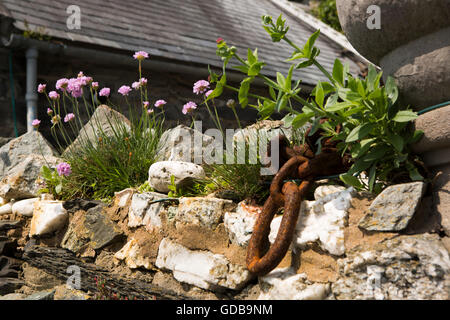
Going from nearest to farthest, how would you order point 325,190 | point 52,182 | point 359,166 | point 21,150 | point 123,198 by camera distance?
point 359,166 < point 325,190 < point 123,198 < point 52,182 < point 21,150

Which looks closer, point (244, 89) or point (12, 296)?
point (244, 89)

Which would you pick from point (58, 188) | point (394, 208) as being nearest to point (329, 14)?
point (58, 188)

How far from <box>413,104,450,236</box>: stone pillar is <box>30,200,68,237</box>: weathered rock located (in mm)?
2203

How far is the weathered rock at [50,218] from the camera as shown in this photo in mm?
2775

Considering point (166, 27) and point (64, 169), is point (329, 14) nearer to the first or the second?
point (166, 27)

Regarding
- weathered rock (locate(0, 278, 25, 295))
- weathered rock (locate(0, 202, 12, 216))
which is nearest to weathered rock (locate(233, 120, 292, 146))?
weathered rock (locate(0, 278, 25, 295))

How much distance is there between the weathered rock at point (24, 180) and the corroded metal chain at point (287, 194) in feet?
7.49

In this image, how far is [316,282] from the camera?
1435 millimetres

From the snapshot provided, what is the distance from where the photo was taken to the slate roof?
4.95m

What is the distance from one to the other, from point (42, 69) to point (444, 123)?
4564mm

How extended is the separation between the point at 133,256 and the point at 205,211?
529mm

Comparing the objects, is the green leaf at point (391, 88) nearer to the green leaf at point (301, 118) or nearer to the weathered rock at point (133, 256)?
the green leaf at point (301, 118)

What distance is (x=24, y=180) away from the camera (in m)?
3.33

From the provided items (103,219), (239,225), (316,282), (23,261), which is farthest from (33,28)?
(316,282)
